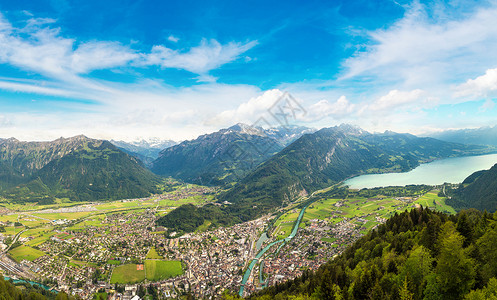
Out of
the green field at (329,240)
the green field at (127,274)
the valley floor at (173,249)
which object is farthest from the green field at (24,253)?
the green field at (329,240)

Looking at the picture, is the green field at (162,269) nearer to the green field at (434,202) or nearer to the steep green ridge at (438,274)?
the steep green ridge at (438,274)

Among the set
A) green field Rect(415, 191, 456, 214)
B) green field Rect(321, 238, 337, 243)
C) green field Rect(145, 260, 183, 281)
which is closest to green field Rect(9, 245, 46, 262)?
green field Rect(145, 260, 183, 281)

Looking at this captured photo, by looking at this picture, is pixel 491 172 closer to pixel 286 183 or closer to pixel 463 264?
pixel 286 183

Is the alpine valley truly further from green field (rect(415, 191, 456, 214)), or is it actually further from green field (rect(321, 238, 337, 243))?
green field (rect(415, 191, 456, 214))

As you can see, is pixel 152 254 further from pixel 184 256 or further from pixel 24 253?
pixel 24 253

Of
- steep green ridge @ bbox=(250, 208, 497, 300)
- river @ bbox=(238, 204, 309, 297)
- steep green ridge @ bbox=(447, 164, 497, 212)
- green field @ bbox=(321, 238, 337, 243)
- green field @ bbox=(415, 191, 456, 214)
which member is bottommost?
river @ bbox=(238, 204, 309, 297)

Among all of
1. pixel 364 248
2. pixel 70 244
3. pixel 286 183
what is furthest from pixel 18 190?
pixel 364 248
